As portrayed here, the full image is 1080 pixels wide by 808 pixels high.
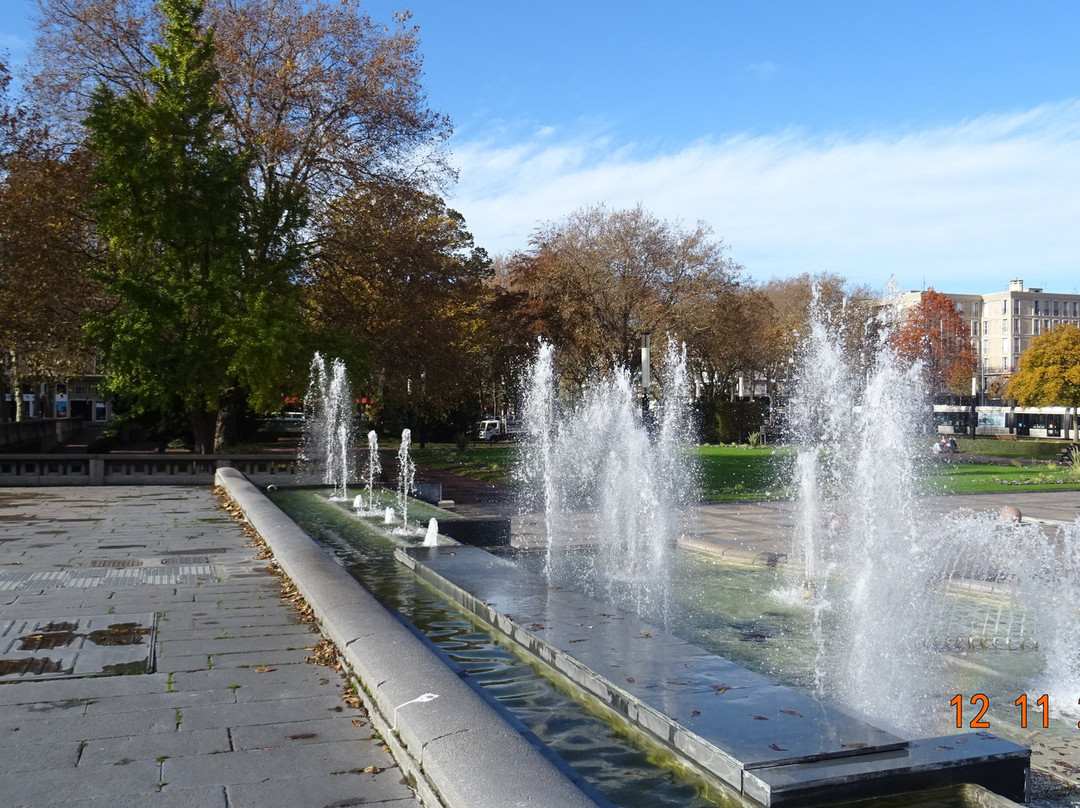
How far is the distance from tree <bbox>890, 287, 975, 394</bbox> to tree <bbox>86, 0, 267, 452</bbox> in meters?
46.4

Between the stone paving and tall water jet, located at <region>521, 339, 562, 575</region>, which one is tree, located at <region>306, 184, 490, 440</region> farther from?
the stone paving

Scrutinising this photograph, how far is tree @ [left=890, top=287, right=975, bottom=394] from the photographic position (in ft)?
205

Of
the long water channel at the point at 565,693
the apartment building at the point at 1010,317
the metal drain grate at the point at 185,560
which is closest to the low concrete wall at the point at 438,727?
the long water channel at the point at 565,693

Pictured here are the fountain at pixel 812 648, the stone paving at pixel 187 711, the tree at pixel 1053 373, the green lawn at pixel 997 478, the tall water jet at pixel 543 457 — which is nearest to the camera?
the fountain at pixel 812 648

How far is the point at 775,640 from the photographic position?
23.8 feet

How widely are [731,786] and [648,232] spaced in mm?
40204

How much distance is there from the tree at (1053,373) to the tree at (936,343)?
5.80 m

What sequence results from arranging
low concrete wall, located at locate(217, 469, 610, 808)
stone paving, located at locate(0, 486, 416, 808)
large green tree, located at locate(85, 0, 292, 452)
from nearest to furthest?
low concrete wall, located at locate(217, 469, 610, 808), stone paving, located at locate(0, 486, 416, 808), large green tree, located at locate(85, 0, 292, 452)

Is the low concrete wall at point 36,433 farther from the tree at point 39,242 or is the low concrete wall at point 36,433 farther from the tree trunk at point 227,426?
the tree at point 39,242

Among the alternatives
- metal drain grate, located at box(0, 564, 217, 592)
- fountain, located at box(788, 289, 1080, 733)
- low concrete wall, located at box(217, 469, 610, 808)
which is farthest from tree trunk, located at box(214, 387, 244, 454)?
low concrete wall, located at box(217, 469, 610, 808)

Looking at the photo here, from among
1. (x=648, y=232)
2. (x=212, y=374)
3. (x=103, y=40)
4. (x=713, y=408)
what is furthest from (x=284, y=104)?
(x=713, y=408)

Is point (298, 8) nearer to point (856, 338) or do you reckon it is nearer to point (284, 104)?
point (284, 104)

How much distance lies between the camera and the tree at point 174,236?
21.0 meters
